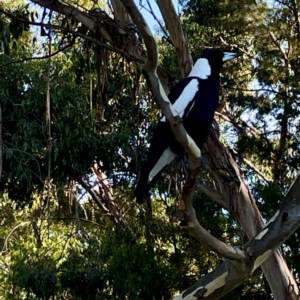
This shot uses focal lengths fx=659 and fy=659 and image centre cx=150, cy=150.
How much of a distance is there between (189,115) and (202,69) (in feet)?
1.14

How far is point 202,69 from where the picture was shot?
285 cm

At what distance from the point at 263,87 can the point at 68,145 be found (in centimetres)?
162

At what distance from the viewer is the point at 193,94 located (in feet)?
8.62

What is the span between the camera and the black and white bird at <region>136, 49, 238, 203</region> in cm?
239

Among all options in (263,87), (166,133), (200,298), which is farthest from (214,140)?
(263,87)

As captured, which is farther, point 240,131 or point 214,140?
point 240,131

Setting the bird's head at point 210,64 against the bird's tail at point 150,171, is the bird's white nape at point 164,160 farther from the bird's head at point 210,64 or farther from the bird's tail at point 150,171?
the bird's head at point 210,64

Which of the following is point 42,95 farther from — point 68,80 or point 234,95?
point 234,95

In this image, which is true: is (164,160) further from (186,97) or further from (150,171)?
(186,97)

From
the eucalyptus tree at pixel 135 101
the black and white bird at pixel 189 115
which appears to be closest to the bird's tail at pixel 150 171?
the black and white bird at pixel 189 115

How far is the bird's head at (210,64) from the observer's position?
2.81 meters

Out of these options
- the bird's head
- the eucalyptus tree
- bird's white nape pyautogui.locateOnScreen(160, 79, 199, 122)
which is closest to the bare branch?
the eucalyptus tree

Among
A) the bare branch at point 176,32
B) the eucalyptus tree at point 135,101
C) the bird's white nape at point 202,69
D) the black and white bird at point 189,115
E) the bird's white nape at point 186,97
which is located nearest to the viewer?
the black and white bird at point 189,115

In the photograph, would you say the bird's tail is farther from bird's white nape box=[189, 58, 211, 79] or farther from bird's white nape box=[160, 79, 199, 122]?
bird's white nape box=[189, 58, 211, 79]
